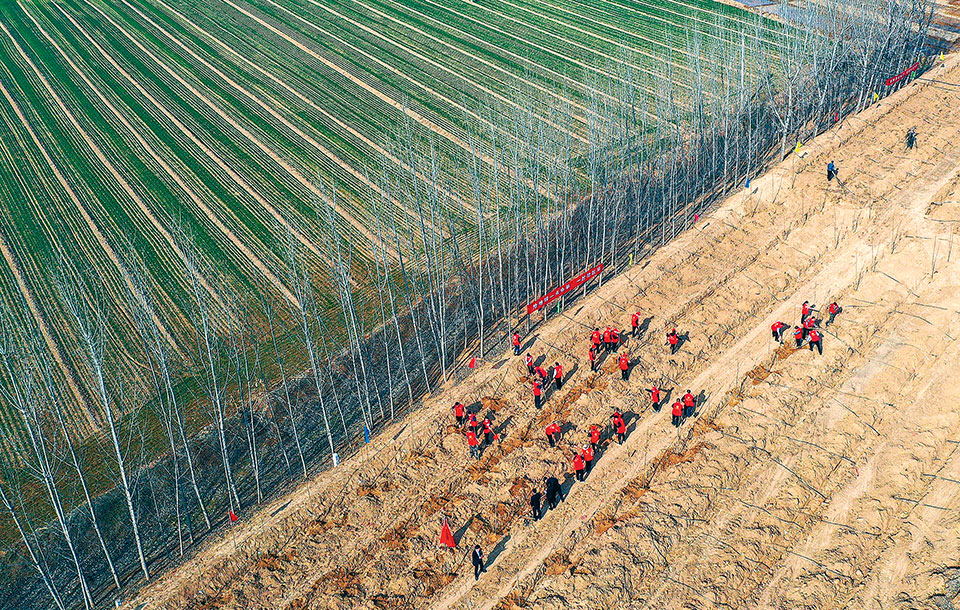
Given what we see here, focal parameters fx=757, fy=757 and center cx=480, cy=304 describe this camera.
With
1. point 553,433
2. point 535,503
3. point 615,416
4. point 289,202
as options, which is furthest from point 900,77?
point 535,503

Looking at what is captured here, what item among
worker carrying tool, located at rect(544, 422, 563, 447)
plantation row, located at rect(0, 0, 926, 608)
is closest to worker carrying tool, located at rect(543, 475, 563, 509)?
worker carrying tool, located at rect(544, 422, 563, 447)

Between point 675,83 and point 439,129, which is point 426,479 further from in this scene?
point 675,83

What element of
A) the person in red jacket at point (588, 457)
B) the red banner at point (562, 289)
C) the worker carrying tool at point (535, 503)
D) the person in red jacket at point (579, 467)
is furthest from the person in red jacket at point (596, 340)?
the worker carrying tool at point (535, 503)

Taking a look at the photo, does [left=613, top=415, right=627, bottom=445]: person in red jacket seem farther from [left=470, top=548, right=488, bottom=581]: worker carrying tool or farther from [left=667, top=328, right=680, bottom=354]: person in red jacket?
[left=470, top=548, right=488, bottom=581]: worker carrying tool

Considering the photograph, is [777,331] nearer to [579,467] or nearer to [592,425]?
[592,425]

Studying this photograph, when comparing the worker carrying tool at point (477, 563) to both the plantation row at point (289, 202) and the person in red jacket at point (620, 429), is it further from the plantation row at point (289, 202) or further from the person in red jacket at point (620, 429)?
the plantation row at point (289, 202)

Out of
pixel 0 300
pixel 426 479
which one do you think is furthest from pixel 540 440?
pixel 0 300
